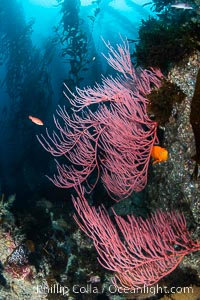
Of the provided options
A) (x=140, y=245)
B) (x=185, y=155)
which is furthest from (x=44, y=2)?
(x=140, y=245)

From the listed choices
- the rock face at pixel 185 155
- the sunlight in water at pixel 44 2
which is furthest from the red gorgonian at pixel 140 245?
the sunlight in water at pixel 44 2

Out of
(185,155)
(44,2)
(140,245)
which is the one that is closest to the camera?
(140,245)

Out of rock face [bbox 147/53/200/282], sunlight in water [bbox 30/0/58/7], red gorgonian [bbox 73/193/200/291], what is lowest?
red gorgonian [bbox 73/193/200/291]

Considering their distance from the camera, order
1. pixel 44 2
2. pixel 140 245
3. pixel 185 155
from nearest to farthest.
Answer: pixel 140 245
pixel 185 155
pixel 44 2

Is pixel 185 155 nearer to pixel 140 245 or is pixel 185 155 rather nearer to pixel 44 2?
pixel 140 245

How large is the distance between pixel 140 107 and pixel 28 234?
345 centimetres

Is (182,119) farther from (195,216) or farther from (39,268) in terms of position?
(39,268)

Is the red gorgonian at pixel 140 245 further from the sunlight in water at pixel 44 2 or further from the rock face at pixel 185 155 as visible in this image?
the sunlight in water at pixel 44 2

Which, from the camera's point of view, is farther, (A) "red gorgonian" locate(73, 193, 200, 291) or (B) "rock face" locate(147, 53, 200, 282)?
(B) "rock face" locate(147, 53, 200, 282)

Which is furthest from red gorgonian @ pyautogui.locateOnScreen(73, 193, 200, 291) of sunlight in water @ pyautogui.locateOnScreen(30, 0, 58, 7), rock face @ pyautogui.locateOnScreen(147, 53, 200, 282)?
sunlight in water @ pyautogui.locateOnScreen(30, 0, 58, 7)

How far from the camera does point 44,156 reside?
1095cm

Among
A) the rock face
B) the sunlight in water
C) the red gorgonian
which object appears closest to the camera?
the red gorgonian

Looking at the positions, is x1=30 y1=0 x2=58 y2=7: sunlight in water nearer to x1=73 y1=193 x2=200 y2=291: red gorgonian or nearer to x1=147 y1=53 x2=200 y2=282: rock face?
x1=147 y1=53 x2=200 y2=282: rock face

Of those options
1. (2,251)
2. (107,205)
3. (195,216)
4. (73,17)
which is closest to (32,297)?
(2,251)
